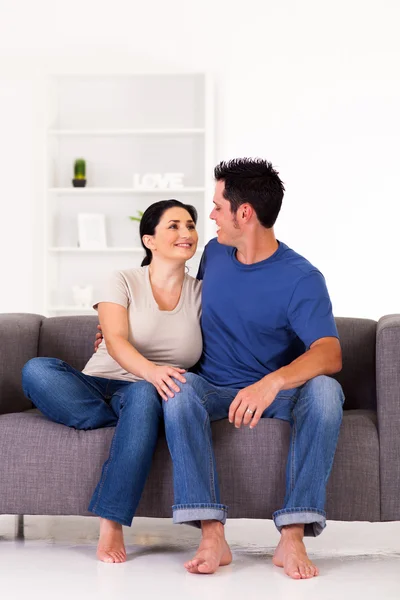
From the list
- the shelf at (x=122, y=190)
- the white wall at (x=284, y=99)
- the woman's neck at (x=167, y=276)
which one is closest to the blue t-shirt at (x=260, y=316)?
the woman's neck at (x=167, y=276)

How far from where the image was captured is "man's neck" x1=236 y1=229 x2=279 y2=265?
2.58m

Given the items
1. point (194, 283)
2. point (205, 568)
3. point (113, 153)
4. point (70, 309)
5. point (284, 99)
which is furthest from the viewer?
point (113, 153)

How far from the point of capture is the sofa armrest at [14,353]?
2.70m

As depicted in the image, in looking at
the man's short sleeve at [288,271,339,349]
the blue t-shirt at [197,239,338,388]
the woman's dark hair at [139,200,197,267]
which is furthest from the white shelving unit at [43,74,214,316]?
the man's short sleeve at [288,271,339,349]

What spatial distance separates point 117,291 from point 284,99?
10.1 feet

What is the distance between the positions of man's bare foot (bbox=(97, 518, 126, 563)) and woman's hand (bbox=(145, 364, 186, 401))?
1.11 feet

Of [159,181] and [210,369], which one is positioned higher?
[159,181]

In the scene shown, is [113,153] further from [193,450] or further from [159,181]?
[193,450]

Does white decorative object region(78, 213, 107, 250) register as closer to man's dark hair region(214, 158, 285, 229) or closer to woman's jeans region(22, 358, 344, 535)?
man's dark hair region(214, 158, 285, 229)

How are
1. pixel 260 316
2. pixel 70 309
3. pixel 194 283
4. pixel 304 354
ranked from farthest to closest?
1. pixel 70 309
2. pixel 194 283
3. pixel 260 316
4. pixel 304 354

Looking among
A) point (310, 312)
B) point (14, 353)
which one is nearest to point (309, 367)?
point (310, 312)

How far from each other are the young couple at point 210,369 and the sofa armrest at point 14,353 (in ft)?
0.84

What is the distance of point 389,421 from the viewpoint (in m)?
2.34

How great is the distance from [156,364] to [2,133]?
3359 mm
